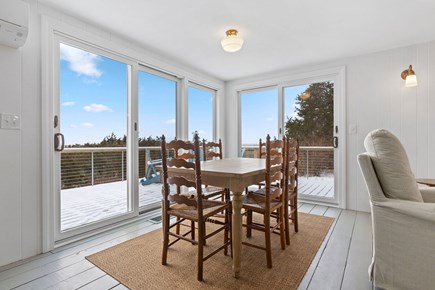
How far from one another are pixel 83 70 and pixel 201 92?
2.01 m

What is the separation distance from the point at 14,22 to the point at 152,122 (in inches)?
70.2

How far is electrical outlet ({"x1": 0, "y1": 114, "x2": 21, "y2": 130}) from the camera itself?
1.84 m

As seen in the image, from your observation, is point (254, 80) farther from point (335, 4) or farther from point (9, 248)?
point (9, 248)

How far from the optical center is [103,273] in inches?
67.4

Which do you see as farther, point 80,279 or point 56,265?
point 56,265

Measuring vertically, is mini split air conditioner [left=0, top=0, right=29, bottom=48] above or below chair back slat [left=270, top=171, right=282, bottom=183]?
above

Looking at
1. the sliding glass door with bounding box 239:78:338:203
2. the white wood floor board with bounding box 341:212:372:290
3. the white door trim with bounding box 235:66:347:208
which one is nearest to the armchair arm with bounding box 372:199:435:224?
the white wood floor board with bounding box 341:212:372:290

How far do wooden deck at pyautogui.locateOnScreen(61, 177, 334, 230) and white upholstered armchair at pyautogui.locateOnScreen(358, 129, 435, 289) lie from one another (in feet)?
7.19

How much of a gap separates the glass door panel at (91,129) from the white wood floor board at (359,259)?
2.38m

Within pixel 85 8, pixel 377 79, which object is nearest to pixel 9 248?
pixel 85 8

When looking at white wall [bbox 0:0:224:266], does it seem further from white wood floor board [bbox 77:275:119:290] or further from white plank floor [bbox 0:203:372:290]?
white wood floor board [bbox 77:275:119:290]

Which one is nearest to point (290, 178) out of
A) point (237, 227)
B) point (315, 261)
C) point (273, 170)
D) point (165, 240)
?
point (273, 170)

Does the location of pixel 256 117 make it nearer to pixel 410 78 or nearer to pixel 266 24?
pixel 266 24

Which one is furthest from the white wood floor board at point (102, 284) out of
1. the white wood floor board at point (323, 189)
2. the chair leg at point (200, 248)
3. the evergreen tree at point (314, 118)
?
the evergreen tree at point (314, 118)
